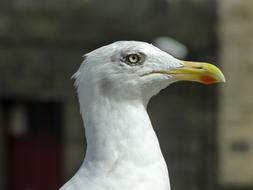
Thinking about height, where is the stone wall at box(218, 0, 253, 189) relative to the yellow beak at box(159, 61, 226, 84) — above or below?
below

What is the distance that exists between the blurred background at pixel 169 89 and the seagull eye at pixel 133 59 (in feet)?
22.1

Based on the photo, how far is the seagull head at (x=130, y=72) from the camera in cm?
347

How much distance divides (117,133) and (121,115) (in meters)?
0.07

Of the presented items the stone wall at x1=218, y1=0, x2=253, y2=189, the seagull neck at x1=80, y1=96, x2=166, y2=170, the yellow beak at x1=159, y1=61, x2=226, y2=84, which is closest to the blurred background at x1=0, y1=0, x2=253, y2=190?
the stone wall at x1=218, y1=0, x2=253, y2=189

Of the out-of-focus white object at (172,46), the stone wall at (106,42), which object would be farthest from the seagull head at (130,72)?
the stone wall at (106,42)

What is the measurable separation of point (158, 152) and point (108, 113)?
22 cm

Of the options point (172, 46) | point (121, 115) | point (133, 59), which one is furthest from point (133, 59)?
point (172, 46)

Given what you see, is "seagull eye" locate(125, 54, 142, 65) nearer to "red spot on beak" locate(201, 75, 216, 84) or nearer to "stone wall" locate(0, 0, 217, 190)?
"red spot on beak" locate(201, 75, 216, 84)

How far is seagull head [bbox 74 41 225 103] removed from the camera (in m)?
3.47

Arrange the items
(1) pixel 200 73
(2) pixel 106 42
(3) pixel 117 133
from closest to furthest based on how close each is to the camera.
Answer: (3) pixel 117 133 < (1) pixel 200 73 < (2) pixel 106 42

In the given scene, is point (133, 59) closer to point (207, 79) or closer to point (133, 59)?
point (133, 59)

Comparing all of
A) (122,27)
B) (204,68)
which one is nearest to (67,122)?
(122,27)

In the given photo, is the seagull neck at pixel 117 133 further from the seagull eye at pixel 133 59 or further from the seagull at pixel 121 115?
the seagull eye at pixel 133 59

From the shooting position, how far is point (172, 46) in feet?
34.3
